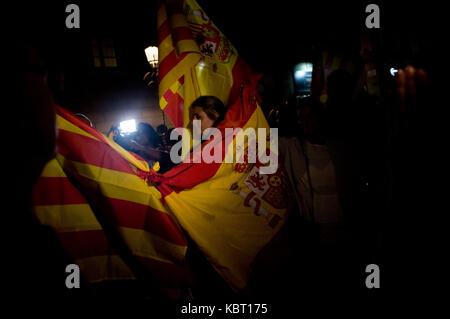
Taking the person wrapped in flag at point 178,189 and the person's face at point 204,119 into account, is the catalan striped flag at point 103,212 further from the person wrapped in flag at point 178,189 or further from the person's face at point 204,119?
the person's face at point 204,119

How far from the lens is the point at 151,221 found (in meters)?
2.28

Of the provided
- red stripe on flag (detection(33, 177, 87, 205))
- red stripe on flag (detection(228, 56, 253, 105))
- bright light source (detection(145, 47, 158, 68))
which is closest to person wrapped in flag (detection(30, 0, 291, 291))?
red stripe on flag (detection(33, 177, 87, 205))

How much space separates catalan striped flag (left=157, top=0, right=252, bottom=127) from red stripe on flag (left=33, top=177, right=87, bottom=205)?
157cm

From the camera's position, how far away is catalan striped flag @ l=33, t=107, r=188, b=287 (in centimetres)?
209

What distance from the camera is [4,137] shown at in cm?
104

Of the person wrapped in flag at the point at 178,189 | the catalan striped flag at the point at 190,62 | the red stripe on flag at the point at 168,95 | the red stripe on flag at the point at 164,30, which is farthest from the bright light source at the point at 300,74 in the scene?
the red stripe on flag at the point at 168,95

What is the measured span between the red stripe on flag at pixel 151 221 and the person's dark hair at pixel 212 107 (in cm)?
138

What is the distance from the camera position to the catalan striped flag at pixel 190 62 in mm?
2889

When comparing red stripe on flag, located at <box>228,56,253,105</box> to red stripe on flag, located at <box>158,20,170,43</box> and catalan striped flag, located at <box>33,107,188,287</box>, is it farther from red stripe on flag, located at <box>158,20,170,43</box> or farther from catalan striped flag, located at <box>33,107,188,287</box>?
catalan striped flag, located at <box>33,107,188,287</box>

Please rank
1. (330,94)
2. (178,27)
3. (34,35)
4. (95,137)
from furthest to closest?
(330,94) → (178,27) → (95,137) → (34,35)
